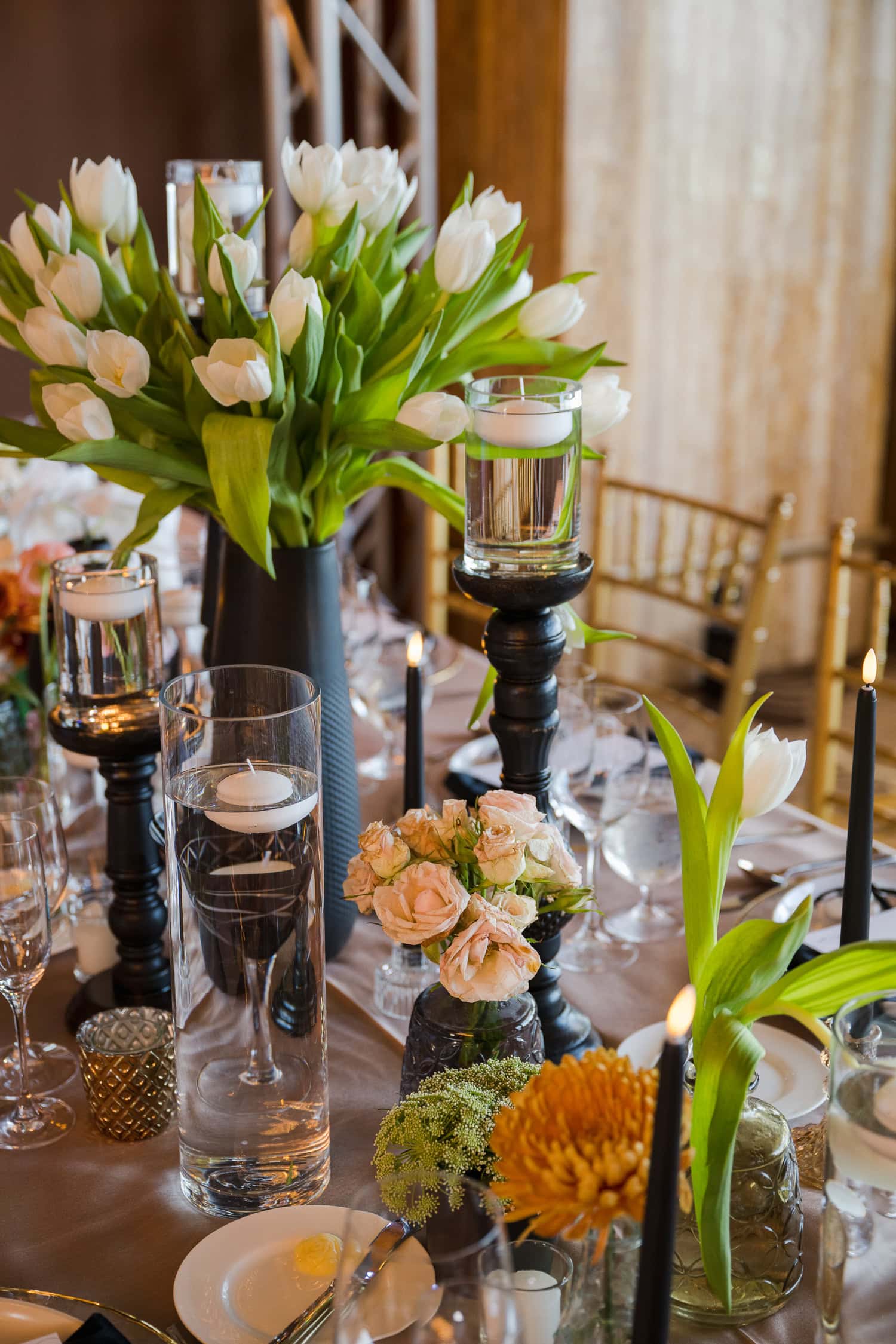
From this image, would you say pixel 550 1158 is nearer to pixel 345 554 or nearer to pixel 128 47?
pixel 345 554

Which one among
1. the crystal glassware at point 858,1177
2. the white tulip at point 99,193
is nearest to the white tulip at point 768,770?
the crystal glassware at point 858,1177

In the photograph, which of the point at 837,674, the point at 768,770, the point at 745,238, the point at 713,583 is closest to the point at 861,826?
the point at 768,770

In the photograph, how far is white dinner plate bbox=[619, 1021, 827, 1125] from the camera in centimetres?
88

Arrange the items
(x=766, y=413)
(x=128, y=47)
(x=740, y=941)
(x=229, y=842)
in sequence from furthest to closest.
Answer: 1. (x=766, y=413)
2. (x=128, y=47)
3. (x=229, y=842)
4. (x=740, y=941)

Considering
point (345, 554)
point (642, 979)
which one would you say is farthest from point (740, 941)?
point (345, 554)

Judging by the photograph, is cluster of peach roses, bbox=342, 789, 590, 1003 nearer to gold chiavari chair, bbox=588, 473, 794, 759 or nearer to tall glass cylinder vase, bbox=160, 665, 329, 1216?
tall glass cylinder vase, bbox=160, 665, 329, 1216

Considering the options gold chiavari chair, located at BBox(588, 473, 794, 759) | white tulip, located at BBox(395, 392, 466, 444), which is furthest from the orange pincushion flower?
gold chiavari chair, located at BBox(588, 473, 794, 759)

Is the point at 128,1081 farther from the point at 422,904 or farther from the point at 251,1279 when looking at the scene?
the point at 422,904

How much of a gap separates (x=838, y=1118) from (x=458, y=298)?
2.15ft

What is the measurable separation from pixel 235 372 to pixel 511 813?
13.9 inches

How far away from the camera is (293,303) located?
34.6 inches

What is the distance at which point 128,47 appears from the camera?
3.44m

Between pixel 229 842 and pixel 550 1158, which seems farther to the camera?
pixel 229 842

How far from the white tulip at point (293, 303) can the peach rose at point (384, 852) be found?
0.36 m
